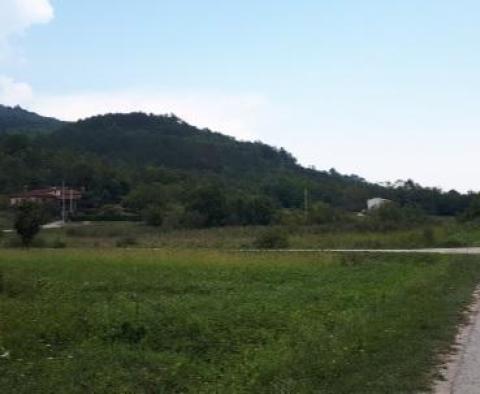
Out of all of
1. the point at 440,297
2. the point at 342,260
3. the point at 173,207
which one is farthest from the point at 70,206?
the point at 440,297

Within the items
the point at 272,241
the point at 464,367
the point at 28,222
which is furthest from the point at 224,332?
the point at 28,222

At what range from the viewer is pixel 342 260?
36375 mm

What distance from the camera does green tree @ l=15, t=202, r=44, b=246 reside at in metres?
59.5

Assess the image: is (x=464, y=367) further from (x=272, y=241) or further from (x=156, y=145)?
(x=156, y=145)

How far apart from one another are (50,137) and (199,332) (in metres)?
172

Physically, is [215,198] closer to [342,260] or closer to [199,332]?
[342,260]

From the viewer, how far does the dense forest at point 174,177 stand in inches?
4473

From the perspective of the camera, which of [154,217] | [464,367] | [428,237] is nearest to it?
[464,367]

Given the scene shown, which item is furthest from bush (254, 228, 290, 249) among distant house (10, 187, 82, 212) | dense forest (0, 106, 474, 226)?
distant house (10, 187, 82, 212)

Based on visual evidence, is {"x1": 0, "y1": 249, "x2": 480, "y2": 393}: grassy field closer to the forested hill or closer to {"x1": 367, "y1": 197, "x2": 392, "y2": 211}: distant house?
{"x1": 367, "y1": 197, "x2": 392, "y2": 211}: distant house

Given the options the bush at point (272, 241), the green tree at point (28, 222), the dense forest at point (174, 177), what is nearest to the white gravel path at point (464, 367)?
the bush at point (272, 241)

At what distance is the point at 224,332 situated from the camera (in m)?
13.3

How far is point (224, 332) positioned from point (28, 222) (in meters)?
49.7

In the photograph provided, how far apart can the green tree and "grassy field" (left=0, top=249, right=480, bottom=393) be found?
34.8 meters
